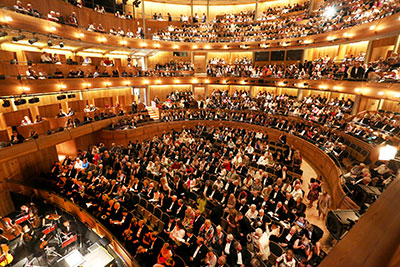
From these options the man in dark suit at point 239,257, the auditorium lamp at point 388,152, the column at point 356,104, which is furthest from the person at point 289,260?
the column at point 356,104

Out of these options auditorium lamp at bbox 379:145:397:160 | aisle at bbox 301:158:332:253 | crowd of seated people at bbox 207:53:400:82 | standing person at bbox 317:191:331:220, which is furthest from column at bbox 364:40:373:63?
standing person at bbox 317:191:331:220

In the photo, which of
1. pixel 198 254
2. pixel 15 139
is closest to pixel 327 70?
pixel 198 254

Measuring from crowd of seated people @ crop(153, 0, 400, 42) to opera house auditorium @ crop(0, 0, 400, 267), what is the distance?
13cm

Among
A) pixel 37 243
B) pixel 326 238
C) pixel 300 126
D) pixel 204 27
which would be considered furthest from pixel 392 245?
pixel 204 27

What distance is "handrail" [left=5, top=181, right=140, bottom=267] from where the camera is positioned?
523cm

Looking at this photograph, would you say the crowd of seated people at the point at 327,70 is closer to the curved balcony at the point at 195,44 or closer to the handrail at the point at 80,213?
the curved balcony at the point at 195,44

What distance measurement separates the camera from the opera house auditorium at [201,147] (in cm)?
506

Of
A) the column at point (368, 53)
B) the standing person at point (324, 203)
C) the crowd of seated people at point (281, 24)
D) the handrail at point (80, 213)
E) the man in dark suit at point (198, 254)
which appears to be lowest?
the handrail at point (80, 213)

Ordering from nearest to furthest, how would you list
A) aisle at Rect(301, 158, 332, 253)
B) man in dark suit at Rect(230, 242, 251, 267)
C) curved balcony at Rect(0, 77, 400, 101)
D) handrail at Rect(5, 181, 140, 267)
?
man in dark suit at Rect(230, 242, 251, 267)
handrail at Rect(5, 181, 140, 267)
aisle at Rect(301, 158, 332, 253)
curved balcony at Rect(0, 77, 400, 101)

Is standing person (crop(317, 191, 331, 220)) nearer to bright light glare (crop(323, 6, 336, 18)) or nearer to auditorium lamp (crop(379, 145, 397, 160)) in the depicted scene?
auditorium lamp (crop(379, 145, 397, 160))

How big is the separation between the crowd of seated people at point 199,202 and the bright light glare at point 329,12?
11.2m

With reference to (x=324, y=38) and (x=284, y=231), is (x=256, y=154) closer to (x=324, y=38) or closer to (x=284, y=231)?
(x=284, y=231)

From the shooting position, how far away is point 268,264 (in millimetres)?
4906

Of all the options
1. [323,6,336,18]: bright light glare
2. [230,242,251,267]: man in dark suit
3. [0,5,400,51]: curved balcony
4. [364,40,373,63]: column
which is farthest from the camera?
[323,6,336,18]: bright light glare
